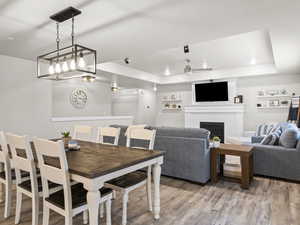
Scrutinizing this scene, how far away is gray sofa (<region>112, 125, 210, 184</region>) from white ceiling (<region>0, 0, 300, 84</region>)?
62.4 inches

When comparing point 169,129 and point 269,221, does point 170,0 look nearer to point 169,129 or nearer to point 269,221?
point 169,129

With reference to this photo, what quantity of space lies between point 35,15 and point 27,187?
6.66ft

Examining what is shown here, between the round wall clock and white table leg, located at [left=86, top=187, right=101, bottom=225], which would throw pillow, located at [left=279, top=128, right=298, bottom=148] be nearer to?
white table leg, located at [left=86, top=187, right=101, bottom=225]

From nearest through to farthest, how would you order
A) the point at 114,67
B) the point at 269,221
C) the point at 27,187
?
the point at 27,187
the point at 269,221
the point at 114,67

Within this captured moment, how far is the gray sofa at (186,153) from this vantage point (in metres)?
3.10

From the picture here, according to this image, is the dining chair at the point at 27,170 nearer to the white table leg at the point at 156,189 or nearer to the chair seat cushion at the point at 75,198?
the chair seat cushion at the point at 75,198

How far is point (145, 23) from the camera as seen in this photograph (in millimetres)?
2633

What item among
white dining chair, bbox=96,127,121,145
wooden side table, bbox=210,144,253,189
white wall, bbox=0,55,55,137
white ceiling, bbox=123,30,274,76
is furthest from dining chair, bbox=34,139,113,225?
white ceiling, bbox=123,30,274,76

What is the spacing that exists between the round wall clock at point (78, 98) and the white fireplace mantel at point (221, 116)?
4236 mm

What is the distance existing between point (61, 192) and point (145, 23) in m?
2.25

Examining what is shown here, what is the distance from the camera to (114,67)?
5855 mm

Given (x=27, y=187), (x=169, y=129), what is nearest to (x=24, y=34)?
(x=27, y=187)

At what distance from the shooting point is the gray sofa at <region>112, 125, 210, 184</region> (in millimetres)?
3104

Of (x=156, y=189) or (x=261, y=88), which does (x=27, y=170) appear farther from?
(x=261, y=88)
